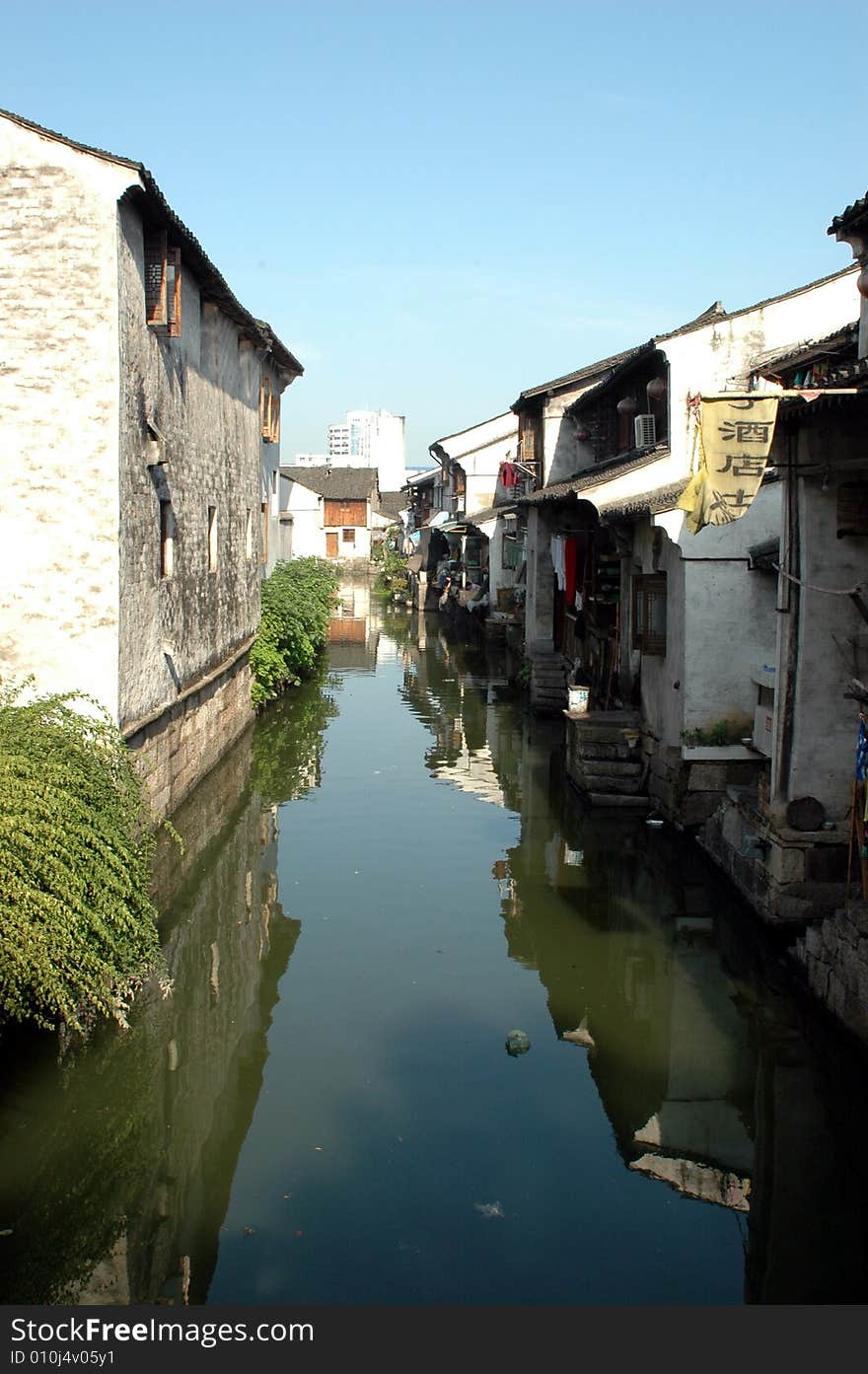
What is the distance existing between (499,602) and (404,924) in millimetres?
22393

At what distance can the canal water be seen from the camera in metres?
6.31

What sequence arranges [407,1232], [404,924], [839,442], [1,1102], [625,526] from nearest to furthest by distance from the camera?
1. [407,1232]
2. [1,1102]
3. [839,442]
4. [404,924]
5. [625,526]

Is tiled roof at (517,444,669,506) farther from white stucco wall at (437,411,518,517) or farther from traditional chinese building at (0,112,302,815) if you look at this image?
white stucco wall at (437,411,518,517)

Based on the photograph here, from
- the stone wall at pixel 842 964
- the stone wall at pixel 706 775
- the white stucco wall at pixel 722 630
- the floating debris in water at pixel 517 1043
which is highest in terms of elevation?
the white stucco wall at pixel 722 630

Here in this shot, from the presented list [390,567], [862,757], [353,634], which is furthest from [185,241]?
[390,567]

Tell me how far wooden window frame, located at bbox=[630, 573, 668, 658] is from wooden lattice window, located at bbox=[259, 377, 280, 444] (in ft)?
35.5

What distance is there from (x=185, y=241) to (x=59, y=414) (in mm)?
3310

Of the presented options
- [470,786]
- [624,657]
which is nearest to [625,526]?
[624,657]

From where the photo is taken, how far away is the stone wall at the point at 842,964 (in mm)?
8414

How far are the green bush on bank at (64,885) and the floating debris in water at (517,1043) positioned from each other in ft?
8.62

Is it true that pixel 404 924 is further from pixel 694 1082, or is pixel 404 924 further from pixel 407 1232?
pixel 407 1232

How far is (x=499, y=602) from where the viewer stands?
33281mm

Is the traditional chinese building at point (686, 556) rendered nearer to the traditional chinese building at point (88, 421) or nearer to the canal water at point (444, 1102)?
the canal water at point (444, 1102)

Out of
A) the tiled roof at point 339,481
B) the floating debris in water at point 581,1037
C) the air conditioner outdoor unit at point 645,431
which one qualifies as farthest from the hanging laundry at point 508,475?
the tiled roof at point 339,481
